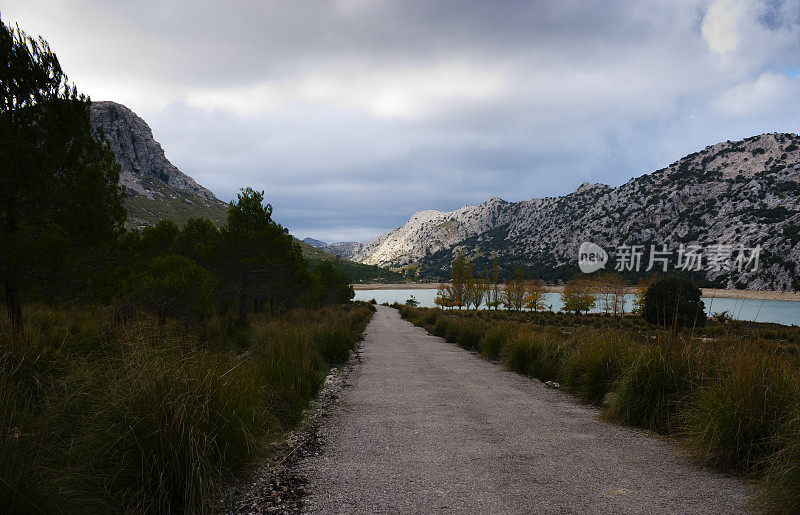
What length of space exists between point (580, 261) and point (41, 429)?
133 meters

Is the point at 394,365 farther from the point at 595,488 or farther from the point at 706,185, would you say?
the point at 706,185

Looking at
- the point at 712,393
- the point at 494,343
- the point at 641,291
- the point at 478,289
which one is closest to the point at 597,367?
the point at 712,393

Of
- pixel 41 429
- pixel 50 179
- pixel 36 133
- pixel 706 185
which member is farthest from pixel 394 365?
pixel 706 185

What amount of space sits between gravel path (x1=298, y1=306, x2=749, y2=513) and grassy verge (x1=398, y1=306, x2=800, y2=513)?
0.30 metres

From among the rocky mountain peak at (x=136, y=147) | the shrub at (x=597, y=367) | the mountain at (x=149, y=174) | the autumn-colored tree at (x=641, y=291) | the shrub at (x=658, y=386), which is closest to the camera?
the shrub at (x=658, y=386)

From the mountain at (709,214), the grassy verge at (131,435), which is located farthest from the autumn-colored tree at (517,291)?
the grassy verge at (131,435)

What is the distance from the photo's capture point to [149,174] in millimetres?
164000

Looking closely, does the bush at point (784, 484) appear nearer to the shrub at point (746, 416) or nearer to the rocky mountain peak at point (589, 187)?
the shrub at point (746, 416)

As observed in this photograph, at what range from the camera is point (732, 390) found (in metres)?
3.87

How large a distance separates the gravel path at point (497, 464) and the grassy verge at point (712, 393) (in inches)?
11.6

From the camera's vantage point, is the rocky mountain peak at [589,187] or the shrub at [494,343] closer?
the shrub at [494,343]

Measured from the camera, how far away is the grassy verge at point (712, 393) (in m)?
3.35

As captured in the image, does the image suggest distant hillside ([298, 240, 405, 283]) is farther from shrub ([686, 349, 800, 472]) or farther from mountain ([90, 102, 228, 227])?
shrub ([686, 349, 800, 472])

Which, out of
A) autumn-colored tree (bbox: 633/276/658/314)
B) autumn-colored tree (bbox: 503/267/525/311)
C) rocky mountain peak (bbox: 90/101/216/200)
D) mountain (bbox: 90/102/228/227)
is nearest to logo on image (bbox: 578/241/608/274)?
autumn-colored tree (bbox: 633/276/658/314)
